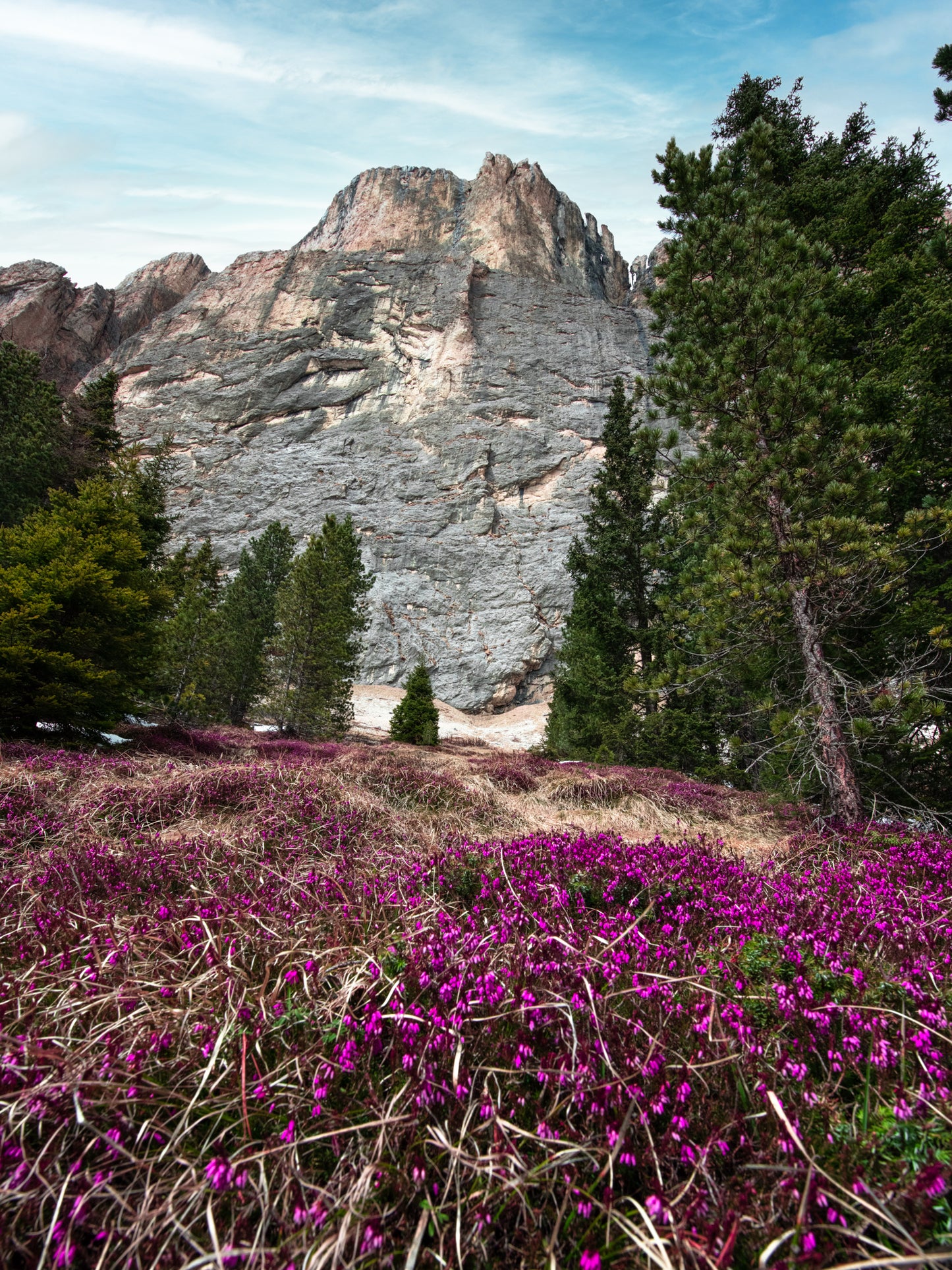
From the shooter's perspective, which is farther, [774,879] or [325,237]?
[325,237]

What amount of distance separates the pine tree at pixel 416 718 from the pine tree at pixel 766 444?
46.1 ft

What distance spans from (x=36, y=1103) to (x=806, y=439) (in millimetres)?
8242

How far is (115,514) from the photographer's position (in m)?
10.3

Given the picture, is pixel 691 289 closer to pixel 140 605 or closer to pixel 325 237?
pixel 140 605

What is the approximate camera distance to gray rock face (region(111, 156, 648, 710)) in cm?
4762

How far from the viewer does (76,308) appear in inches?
2874

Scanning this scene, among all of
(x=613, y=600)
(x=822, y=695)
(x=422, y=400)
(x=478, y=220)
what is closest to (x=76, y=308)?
(x=422, y=400)

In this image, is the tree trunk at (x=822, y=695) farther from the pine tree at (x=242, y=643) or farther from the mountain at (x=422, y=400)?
the mountain at (x=422, y=400)

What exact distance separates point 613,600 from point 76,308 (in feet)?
300

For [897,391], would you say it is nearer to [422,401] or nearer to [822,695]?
[822,695]

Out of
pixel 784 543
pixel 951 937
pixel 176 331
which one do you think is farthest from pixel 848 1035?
pixel 176 331

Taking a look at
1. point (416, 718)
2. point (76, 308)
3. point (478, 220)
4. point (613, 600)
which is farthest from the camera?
point (76, 308)

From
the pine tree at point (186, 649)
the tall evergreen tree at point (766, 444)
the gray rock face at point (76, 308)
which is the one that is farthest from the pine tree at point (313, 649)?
the gray rock face at point (76, 308)

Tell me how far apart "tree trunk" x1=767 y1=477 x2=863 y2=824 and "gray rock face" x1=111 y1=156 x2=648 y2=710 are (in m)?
37.6
